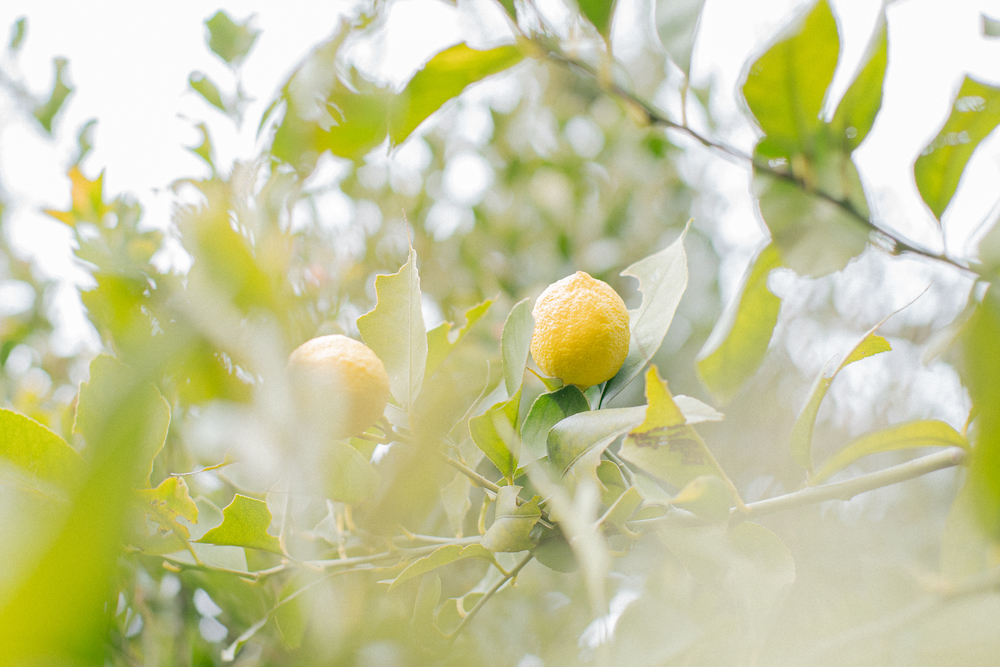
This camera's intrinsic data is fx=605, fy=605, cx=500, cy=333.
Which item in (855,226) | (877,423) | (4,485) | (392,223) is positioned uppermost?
(855,226)

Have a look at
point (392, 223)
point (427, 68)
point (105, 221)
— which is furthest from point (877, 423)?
point (105, 221)

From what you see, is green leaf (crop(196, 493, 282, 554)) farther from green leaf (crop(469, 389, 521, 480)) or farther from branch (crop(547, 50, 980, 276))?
branch (crop(547, 50, 980, 276))

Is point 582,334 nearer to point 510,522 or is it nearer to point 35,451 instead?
point 510,522

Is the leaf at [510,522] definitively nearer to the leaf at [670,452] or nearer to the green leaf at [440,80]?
the leaf at [670,452]

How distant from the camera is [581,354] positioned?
0.33 m

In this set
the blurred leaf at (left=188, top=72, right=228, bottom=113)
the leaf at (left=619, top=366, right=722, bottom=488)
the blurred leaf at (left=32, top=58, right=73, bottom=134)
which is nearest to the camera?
the leaf at (left=619, top=366, right=722, bottom=488)

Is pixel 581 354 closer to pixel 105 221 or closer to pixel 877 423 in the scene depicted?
pixel 105 221

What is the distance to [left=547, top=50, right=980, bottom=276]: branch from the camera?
0.33m

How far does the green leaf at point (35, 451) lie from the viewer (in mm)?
303

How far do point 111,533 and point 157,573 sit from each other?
1.99ft

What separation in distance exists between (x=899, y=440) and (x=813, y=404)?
0.14 ft

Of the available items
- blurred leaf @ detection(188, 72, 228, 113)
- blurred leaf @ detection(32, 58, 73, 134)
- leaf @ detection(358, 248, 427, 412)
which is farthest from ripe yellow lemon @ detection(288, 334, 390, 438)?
blurred leaf @ detection(32, 58, 73, 134)

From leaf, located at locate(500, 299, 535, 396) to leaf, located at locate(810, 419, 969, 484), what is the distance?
0.15 metres

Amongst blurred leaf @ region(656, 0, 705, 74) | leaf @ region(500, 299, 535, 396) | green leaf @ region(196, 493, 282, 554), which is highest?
blurred leaf @ region(656, 0, 705, 74)
